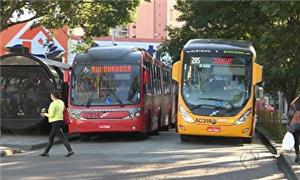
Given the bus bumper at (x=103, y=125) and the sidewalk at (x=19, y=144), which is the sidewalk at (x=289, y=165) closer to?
the bus bumper at (x=103, y=125)

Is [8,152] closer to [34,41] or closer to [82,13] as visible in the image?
[82,13]

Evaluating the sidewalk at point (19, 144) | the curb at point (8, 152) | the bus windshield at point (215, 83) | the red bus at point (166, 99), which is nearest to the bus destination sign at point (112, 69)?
the bus windshield at point (215, 83)

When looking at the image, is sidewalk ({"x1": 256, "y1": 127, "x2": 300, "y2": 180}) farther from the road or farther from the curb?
the curb

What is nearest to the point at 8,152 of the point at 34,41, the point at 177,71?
the point at 177,71

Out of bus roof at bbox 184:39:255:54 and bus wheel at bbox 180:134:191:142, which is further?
bus wheel at bbox 180:134:191:142

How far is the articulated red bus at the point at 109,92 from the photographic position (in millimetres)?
19172

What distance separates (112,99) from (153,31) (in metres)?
59.2

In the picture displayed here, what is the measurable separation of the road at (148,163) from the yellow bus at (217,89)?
60 cm

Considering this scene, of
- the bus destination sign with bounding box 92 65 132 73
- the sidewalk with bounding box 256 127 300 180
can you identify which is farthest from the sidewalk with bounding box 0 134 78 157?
the sidewalk with bounding box 256 127 300 180

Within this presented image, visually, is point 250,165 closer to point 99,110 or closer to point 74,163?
point 74,163

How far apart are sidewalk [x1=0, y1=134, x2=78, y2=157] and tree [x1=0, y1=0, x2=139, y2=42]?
4.67 metres

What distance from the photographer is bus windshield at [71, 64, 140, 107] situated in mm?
19469

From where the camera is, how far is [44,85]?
21.4 meters

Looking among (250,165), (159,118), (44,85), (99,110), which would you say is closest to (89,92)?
(99,110)
